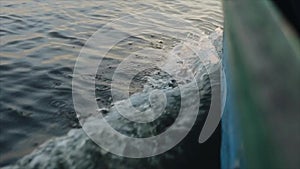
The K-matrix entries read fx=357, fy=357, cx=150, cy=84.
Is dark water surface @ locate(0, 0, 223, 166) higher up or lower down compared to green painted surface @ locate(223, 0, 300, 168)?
lower down

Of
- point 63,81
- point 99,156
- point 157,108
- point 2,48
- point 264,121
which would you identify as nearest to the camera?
point 264,121

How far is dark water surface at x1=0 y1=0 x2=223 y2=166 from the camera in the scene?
3.48 m

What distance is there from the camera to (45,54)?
17.7ft

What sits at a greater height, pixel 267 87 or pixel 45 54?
pixel 267 87

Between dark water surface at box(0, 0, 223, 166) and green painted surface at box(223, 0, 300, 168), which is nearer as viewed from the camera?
green painted surface at box(223, 0, 300, 168)

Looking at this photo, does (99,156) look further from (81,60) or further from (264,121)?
(81,60)

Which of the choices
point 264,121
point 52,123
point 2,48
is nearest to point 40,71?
point 2,48

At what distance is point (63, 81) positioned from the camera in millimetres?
4516

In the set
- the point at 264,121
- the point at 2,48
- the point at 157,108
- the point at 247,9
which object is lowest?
the point at 2,48

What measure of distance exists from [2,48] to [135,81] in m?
2.12

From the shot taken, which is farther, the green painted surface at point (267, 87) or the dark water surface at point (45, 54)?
the dark water surface at point (45, 54)

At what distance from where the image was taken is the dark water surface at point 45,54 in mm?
3479

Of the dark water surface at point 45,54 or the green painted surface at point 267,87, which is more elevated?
the green painted surface at point 267,87

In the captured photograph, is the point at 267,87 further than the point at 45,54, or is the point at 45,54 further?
the point at 45,54
